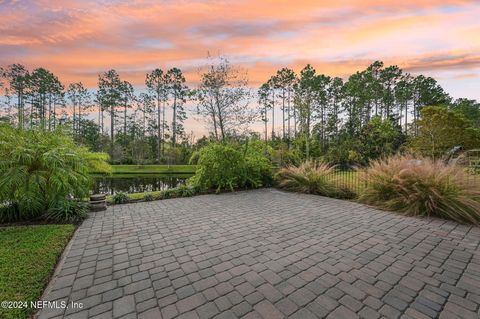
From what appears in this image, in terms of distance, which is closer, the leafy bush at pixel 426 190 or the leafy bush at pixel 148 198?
the leafy bush at pixel 426 190

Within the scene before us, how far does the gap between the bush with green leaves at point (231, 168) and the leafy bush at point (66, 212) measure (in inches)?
133

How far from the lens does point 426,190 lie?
4.65 metres

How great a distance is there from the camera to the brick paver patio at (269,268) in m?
1.79

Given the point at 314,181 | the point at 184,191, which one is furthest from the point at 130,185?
the point at 314,181

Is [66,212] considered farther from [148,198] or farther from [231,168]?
[231,168]

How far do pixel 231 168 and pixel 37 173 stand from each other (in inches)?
202

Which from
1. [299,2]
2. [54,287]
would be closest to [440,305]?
[54,287]

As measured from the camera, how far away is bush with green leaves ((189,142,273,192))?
24.5 feet

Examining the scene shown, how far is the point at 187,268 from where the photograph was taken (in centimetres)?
241

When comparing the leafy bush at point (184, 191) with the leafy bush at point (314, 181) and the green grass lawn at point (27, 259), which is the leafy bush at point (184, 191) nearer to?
the green grass lawn at point (27, 259)

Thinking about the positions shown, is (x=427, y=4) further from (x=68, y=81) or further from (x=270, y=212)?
(x=68, y=81)

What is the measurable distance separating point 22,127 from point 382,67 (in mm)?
33122

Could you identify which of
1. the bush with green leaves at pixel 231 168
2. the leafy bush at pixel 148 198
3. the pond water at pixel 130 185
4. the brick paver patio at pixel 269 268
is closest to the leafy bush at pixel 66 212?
the brick paver patio at pixel 269 268

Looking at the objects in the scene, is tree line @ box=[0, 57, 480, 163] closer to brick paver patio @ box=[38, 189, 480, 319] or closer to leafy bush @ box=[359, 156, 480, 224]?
leafy bush @ box=[359, 156, 480, 224]
